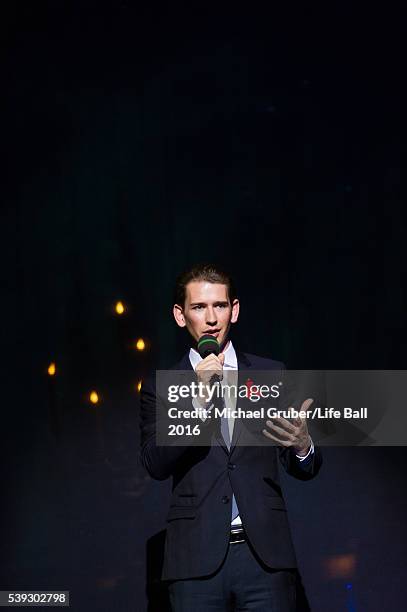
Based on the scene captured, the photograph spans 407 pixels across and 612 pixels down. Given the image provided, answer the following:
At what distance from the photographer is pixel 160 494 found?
346 cm

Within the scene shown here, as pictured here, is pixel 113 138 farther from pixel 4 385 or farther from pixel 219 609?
pixel 219 609

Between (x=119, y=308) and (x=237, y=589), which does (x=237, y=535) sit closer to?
(x=237, y=589)

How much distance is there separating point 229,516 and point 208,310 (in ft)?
2.16

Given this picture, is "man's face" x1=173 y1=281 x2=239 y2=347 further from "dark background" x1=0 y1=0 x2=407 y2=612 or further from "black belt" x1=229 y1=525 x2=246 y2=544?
"dark background" x1=0 y1=0 x2=407 y2=612

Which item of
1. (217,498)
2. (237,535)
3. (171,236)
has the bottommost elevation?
(237,535)

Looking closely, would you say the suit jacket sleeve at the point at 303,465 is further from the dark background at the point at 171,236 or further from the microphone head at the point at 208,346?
the dark background at the point at 171,236

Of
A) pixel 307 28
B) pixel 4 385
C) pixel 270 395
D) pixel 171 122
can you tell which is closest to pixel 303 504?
pixel 270 395

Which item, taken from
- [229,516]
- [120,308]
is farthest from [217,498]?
[120,308]

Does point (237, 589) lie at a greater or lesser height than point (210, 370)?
lesser

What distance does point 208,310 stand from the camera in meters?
2.53

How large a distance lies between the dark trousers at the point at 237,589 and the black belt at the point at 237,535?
0.08 feet

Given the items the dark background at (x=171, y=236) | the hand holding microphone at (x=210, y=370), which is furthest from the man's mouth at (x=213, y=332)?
the dark background at (x=171, y=236)

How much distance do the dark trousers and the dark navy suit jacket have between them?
32 millimetres

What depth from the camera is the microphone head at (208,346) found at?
2236mm
